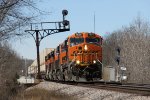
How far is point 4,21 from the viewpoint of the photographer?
14.6 m

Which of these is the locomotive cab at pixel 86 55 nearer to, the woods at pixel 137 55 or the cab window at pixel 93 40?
the cab window at pixel 93 40

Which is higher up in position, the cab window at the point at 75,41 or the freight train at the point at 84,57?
the cab window at the point at 75,41

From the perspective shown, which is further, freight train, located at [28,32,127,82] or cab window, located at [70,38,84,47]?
cab window, located at [70,38,84,47]

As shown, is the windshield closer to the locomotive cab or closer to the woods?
the locomotive cab

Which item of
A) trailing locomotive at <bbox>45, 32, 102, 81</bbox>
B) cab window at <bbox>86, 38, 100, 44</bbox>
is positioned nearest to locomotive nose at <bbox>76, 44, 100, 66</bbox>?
trailing locomotive at <bbox>45, 32, 102, 81</bbox>

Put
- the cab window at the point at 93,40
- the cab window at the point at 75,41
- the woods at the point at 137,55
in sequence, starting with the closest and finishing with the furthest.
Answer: the cab window at the point at 75,41 → the cab window at the point at 93,40 → the woods at the point at 137,55

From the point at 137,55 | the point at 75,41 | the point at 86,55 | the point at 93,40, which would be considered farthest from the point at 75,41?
the point at 137,55

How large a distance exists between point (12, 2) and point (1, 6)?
364mm

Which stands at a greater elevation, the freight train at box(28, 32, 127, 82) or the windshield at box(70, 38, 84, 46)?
the windshield at box(70, 38, 84, 46)

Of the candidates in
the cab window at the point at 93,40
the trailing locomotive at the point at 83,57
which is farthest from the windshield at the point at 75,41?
the cab window at the point at 93,40

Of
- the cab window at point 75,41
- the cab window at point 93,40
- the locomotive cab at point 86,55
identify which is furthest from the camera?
the cab window at point 93,40

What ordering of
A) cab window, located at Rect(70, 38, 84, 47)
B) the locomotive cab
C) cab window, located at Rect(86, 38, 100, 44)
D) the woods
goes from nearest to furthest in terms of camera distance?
the locomotive cab
cab window, located at Rect(70, 38, 84, 47)
cab window, located at Rect(86, 38, 100, 44)
the woods

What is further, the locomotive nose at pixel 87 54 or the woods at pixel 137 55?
the woods at pixel 137 55

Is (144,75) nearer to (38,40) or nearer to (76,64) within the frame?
(38,40)
